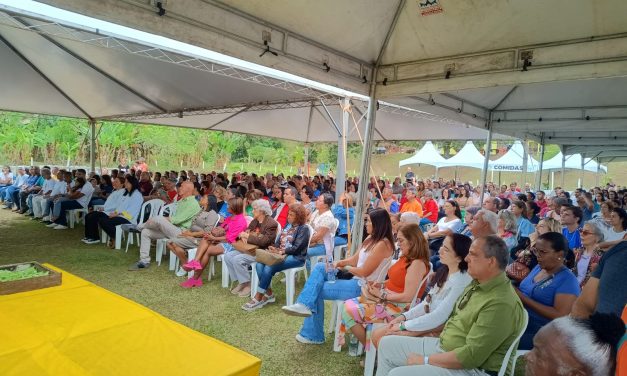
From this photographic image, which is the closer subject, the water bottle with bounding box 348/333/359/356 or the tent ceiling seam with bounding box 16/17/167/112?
the water bottle with bounding box 348/333/359/356

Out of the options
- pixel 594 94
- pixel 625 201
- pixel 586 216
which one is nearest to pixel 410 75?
pixel 594 94

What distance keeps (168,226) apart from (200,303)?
162 centimetres

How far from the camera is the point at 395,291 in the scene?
2.93 meters

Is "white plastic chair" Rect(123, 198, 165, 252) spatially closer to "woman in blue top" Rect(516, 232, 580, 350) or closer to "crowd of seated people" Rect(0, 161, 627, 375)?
"crowd of seated people" Rect(0, 161, 627, 375)

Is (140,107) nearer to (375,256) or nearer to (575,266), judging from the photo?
(375,256)

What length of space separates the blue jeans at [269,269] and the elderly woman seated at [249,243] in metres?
0.25

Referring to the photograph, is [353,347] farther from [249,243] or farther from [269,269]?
[249,243]

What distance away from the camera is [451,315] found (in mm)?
2316

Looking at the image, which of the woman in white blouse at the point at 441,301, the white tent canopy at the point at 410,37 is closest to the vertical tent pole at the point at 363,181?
the white tent canopy at the point at 410,37

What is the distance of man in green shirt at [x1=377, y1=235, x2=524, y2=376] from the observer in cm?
191

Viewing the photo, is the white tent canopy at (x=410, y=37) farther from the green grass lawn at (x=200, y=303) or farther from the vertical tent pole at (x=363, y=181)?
the green grass lawn at (x=200, y=303)

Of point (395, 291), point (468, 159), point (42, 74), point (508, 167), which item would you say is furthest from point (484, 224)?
point (508, 167)

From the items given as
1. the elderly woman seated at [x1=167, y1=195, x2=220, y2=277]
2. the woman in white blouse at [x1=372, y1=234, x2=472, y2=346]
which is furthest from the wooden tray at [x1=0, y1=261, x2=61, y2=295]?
the elderly woman seated at [x1=167, y1=195, x2=220, y2=277]

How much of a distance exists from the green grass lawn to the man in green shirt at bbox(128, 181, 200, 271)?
211 mm
